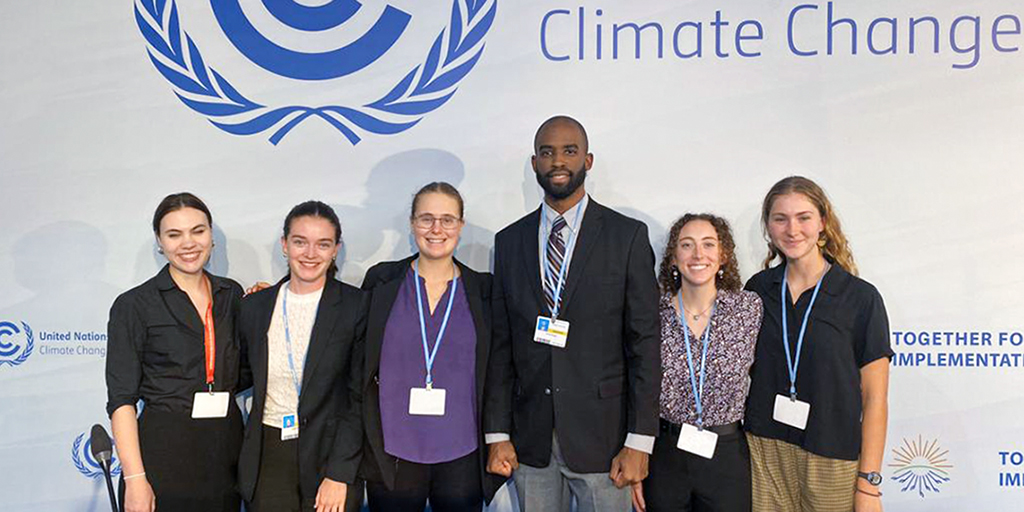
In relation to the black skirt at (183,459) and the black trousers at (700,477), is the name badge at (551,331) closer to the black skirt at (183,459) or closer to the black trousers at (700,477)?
the black trousers at (700,477)

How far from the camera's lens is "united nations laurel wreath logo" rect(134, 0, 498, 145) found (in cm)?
309

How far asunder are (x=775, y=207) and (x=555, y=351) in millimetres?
930

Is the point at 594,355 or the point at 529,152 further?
the point at 529,152

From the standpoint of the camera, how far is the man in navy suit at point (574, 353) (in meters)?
2.25

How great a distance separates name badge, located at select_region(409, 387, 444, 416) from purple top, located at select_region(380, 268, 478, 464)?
0.05 feet

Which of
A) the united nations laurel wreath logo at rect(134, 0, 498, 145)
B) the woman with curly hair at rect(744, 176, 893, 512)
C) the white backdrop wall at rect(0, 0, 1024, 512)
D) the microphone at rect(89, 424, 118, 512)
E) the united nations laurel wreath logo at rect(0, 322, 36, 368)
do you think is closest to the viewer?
the microphone at rect(89, 424, 118, 512)

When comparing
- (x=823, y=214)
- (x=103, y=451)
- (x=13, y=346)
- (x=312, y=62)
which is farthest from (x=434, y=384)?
(x=13, y=346)

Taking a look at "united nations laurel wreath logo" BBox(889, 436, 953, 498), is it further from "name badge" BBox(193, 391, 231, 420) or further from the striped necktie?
"name badge" BBox(193, 391, 231, 420)

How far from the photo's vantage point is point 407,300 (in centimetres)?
238

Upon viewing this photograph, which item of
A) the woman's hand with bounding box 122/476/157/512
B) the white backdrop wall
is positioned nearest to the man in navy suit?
the white backdrop wall

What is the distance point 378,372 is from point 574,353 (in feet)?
2.27

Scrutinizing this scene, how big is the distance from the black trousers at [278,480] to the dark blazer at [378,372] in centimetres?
22

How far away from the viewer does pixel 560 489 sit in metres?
2.38

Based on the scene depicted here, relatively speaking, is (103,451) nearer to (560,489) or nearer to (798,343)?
(560,489)
